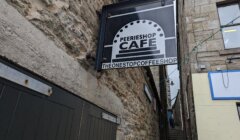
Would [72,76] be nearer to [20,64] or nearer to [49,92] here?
[49,92]

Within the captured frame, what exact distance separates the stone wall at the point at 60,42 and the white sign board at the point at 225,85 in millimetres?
2266

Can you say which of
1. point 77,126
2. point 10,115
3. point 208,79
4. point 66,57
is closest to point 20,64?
point 10,115

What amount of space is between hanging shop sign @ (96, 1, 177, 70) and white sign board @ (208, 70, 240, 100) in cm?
237

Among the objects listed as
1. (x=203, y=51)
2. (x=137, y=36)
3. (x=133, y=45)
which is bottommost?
(x=133, y=45)

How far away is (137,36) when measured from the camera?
1898 mm

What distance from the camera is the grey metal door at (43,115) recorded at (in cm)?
100

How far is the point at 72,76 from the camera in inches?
61.8

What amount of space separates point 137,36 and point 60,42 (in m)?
0.83

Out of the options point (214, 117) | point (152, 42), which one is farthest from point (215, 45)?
point (152, 42)

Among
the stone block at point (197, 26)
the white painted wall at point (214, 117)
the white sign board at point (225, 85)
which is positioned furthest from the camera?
the stone block at point (197, 26)

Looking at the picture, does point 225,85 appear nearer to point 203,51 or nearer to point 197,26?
point 203,51

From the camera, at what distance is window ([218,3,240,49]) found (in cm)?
392

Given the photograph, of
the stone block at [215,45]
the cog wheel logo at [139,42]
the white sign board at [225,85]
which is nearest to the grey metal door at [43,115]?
Result: the cog wheel logo at [139,42]

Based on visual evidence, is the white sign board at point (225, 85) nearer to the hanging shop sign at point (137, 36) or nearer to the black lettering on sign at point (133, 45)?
the hanging shop sign at point (137, 36)
